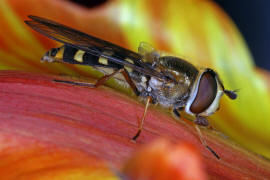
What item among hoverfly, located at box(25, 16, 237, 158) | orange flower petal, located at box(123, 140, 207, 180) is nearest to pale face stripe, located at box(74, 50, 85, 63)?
hoverfly, located at box(25, 16, 237, 158)

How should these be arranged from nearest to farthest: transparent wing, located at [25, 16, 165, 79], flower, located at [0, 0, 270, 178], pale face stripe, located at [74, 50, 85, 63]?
flower, located at [0, 0, 270, 178]
transparent wing, located at [25, 16, 165, 79]
pale face stripe, located at [74, 50, 85, 63]

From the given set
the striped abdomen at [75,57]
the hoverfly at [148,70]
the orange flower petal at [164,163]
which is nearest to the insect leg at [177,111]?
the hoverfly at [148,70]

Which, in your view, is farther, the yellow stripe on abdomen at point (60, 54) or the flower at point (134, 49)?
the yellow stripe on abdomen at point (60, 54)

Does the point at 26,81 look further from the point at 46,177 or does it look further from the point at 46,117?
the point at 46,177

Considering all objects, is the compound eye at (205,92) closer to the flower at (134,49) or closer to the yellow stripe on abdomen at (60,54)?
the flower at (134,49)

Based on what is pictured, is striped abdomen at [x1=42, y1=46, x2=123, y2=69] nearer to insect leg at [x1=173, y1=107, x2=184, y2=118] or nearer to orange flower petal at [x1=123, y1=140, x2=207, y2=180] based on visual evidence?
insect leg at [x1=173, y1=107, x2=184, y2=118]

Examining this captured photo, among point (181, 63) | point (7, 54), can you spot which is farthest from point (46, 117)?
point (181, 63)

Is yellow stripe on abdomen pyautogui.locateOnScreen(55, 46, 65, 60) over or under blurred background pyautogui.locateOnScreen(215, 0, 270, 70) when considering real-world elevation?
under
